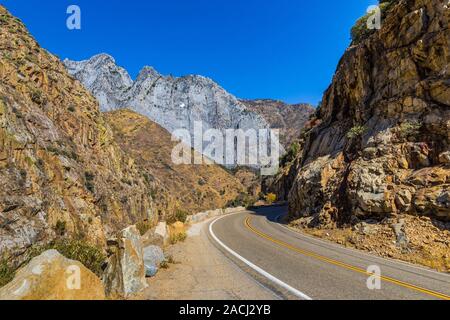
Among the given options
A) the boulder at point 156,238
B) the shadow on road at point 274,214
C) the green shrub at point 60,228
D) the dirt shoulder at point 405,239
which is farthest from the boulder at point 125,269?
the green shrub at point 60,228

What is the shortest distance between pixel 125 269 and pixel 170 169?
328ft

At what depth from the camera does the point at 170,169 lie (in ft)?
349

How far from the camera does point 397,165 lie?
61.5 feet

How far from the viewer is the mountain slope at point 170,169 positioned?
98.9 m

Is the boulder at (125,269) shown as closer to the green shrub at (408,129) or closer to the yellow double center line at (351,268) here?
the yellow double center line at (351,268)

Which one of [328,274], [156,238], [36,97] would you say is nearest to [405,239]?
[328,274]

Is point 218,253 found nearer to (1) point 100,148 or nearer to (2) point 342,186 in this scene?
(2) point 342,186

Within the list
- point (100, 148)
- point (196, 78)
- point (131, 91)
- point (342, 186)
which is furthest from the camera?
point (196, 78)

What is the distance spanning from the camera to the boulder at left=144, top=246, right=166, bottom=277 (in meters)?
9.27

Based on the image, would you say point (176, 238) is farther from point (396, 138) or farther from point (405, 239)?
point (396, 138)

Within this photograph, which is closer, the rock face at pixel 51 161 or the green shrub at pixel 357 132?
the green shrub at pixel 357 132

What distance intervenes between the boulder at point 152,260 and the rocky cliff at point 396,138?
36.5ft
